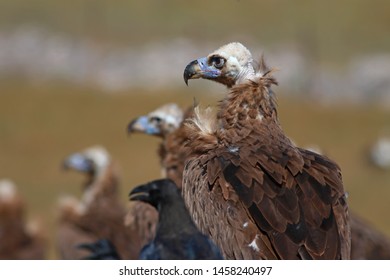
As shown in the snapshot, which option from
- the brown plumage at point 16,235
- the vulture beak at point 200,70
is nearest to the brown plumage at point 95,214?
the brown plumage at point 16,235

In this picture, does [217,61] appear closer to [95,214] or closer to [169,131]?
[169,131]

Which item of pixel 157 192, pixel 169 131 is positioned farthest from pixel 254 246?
pixel 169 131

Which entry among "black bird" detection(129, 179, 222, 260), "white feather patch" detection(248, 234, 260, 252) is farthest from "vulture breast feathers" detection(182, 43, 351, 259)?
"black bird" detection(129, 179, 222, 260)

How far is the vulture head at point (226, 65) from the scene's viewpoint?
7.05 m

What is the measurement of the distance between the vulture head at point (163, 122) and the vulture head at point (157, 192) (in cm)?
181

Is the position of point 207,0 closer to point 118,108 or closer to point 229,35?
point 229,35

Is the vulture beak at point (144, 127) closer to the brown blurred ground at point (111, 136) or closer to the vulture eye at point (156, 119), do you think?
the vulture eye at point (156, 119)

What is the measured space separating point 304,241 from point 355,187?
1763cm

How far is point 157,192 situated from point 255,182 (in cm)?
86

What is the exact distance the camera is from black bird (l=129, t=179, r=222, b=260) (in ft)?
20.2

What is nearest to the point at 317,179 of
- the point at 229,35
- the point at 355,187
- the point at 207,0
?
the point at 355,187

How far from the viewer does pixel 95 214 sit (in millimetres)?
11469

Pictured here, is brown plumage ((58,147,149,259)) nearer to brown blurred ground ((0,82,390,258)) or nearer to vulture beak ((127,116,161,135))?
vulture beak ((127,116,161,135))

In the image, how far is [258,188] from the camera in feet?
20.6
